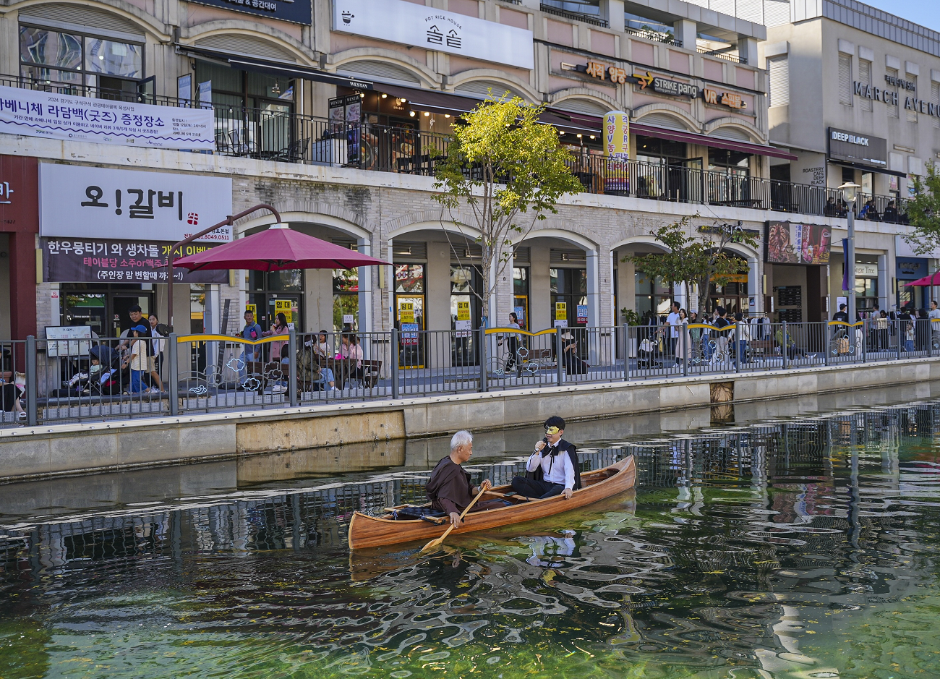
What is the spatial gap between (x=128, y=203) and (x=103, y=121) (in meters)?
1.62

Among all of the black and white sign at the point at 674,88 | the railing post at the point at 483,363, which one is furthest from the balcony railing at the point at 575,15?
the railing post at the point at 483,363

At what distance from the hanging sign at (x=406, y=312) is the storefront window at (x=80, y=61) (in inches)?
352

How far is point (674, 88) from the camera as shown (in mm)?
31062

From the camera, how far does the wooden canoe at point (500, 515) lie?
9.27m

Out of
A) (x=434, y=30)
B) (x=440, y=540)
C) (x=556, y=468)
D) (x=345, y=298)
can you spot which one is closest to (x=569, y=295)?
(x=345, y=298)

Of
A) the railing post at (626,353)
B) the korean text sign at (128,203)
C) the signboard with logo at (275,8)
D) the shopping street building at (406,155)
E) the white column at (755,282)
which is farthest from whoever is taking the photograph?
the white column at (755,282)

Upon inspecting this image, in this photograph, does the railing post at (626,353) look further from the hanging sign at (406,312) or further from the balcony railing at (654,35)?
the balcony railing at (654,35)

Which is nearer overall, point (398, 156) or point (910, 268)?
point (398, 156)

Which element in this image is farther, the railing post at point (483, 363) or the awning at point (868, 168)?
the awning at point (868, 168)

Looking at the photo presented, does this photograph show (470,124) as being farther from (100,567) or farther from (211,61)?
(100,567)

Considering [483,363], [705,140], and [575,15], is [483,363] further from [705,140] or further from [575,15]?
[575,15]

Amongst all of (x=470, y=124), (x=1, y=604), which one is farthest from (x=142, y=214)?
(x=1, y=604)

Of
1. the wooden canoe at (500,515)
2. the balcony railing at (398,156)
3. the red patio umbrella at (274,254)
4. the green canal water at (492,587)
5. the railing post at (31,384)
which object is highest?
the balcony railing at (398,156)

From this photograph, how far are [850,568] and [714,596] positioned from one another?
157cm
